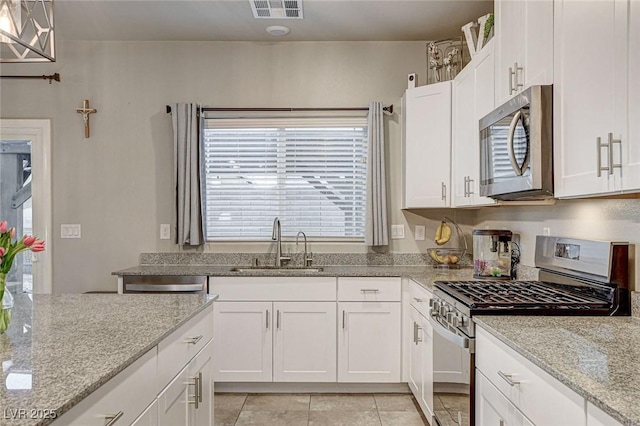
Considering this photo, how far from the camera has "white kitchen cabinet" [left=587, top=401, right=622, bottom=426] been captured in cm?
97

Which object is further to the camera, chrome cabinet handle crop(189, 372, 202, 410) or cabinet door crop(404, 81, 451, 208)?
cabinet door crop(404, 81, 451, 208)

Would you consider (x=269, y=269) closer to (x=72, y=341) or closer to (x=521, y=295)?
(x=521, y=295)

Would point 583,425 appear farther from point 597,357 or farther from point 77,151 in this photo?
point 77,151

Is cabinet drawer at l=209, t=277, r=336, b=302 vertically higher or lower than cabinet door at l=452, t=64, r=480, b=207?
lower

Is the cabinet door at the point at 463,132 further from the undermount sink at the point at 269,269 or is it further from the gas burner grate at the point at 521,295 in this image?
the undermount sink at the point at 269,269

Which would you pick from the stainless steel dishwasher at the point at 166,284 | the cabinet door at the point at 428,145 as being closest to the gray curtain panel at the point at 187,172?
the stainless steel dishwasher at the point at 166,284

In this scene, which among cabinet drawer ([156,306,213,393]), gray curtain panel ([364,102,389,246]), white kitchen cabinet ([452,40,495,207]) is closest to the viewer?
cabinet drawer ([156,306,213,393])

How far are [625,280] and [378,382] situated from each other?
1.87 metres

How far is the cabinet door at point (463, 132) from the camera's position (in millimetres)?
2854

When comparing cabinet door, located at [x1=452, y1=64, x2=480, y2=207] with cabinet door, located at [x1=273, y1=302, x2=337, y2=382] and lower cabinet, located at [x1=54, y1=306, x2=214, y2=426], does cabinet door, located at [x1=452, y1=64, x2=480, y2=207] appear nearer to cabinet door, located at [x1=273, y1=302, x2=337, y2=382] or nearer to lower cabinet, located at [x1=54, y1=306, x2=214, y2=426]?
cabinet door, located at [x1=273, y1=302, x2=337, y2=382]

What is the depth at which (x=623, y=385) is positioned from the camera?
3.45ft

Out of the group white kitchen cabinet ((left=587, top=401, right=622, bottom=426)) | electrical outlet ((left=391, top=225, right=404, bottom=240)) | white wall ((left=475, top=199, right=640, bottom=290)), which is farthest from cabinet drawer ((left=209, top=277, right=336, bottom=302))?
white kitchen cabinet ((left=587, top=401, right=622, bottom=426))

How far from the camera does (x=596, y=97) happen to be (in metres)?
1.53

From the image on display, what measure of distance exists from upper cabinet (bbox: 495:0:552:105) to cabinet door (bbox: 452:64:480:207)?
17.8 inches
